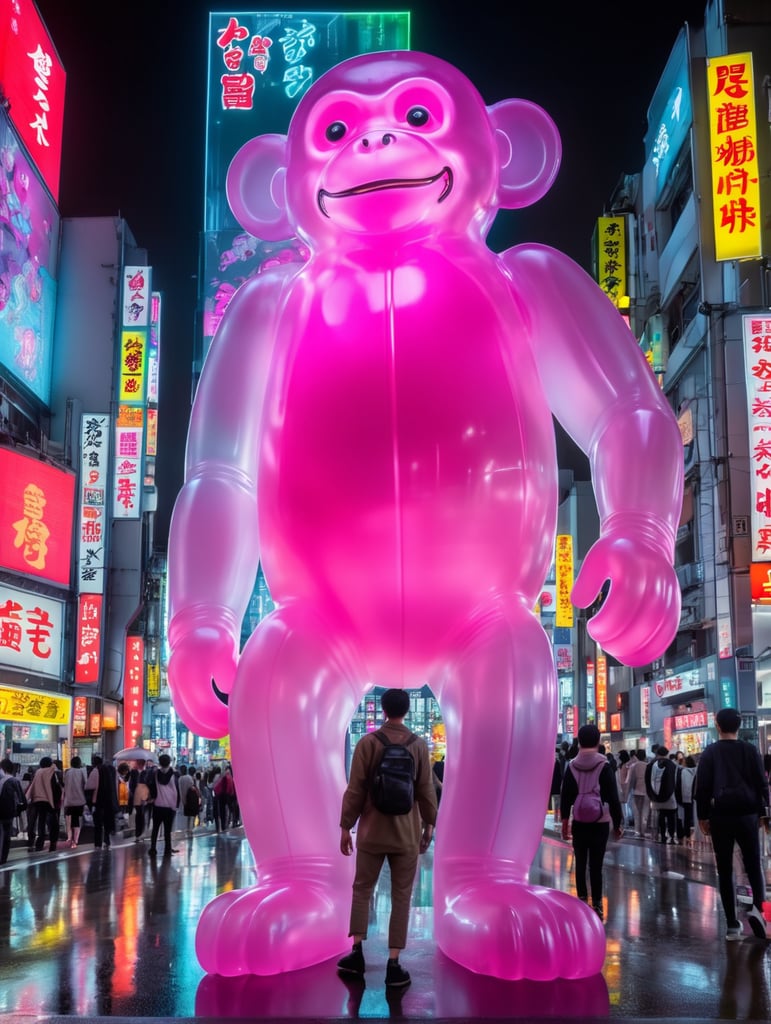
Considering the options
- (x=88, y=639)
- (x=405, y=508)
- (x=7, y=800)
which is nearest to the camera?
(x=405, y=508)

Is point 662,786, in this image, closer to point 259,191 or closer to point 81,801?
point 81,801

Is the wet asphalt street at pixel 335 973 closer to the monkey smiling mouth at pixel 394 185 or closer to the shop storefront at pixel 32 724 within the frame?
the monkey smiling mouth at pixel 394 185

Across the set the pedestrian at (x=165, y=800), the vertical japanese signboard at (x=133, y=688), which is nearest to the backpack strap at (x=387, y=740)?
the pedestrian at (x=165, y=800)

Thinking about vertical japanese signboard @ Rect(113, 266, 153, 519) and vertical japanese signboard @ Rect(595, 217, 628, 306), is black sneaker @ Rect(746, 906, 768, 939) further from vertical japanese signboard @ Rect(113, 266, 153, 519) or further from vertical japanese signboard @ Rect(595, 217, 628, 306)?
vertical japanese signboard @ Rect(595, 217, 628, 306)

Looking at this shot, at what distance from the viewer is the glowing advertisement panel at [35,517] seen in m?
18.6

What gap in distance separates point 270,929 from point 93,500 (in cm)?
1968

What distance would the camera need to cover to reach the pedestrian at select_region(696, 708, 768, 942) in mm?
5477

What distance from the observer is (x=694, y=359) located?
21.6 meters

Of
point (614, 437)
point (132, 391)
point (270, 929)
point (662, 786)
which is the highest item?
point (132, 391)

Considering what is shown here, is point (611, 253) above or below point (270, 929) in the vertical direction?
above

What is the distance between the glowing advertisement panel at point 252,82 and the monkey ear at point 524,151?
1153 centimetres

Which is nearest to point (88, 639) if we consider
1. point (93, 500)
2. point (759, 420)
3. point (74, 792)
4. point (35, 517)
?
point (93, 500)

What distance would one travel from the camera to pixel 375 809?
12.7ft

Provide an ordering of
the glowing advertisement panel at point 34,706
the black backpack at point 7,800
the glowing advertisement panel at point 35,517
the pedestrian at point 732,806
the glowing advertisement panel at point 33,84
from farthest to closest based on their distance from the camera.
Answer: the glowing advertisement panel at point 33,84, the glowing advertisement panel at point 35,517, the glowing advertisement panel at point 34,706, the black backpack at point 7,800, the pedestrian at point 732,806
